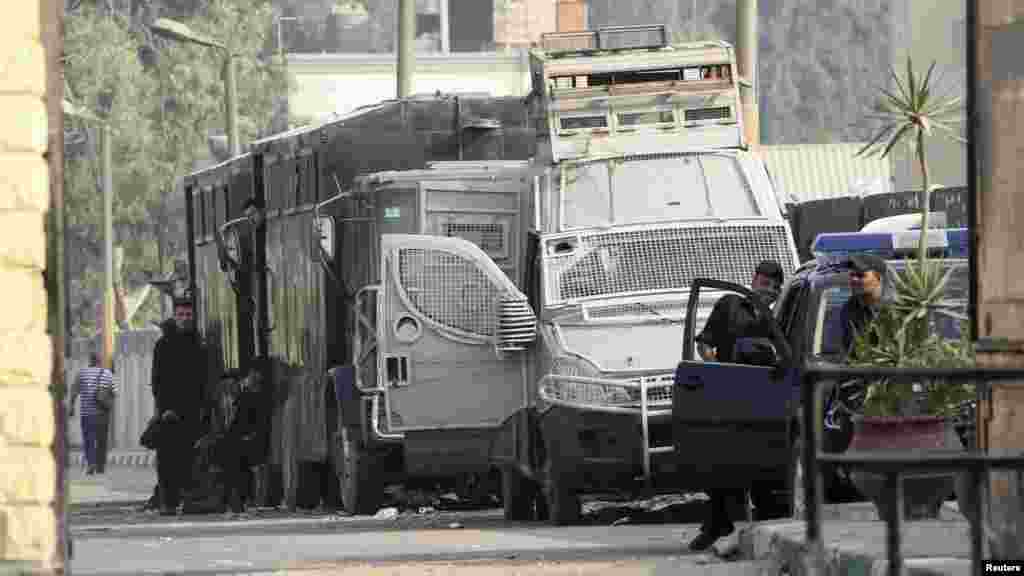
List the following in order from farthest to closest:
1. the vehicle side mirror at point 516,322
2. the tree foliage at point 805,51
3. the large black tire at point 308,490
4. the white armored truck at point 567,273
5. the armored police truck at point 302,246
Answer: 1. the tree foliage at point 805,51
2. the large black tire at point 308,490
3. the armored police truck at point 302,246
4. the vehicle side mirror at point 516,322
5. the white armored truck at point 567,273

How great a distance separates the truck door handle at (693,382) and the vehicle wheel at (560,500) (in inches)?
114

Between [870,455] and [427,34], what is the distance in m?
75.9

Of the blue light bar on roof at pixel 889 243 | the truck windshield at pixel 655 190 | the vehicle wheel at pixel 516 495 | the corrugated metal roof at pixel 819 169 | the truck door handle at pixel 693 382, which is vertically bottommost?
the vehicle wheel at pixel 516 495

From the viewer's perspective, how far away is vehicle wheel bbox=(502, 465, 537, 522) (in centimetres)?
2012

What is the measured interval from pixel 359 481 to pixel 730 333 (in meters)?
6.60

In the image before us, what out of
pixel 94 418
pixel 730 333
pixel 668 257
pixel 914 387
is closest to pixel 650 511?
pixel 668 257

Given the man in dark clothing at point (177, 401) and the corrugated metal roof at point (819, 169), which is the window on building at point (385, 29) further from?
the man in dark clothing at point (177, 401)

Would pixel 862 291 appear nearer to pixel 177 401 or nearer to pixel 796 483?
pixel 796 483

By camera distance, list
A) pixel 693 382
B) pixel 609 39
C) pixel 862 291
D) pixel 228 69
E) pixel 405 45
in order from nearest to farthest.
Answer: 1. pixel 862 291
2. pixel 693 382
3. pixel 609 39
4. pixel 405 45
5. pixel 228 69

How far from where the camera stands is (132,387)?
5419 centimetres

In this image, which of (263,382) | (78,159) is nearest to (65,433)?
(263,382)

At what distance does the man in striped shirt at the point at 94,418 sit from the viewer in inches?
1702

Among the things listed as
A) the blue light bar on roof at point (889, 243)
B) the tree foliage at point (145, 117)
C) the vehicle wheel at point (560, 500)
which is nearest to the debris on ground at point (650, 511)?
the vehicle wheel at point (560, 500)

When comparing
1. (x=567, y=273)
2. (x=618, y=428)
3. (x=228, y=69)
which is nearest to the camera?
(x=618, y=428)
